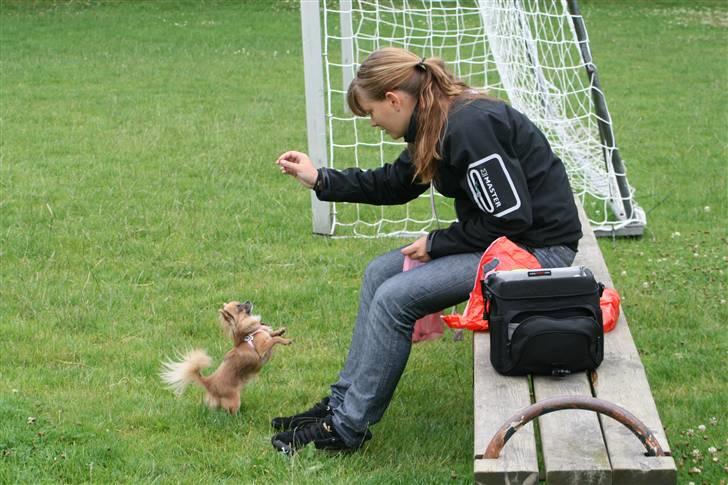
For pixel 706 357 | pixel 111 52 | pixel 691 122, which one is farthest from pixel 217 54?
pixel 706 357

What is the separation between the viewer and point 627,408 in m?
3.49

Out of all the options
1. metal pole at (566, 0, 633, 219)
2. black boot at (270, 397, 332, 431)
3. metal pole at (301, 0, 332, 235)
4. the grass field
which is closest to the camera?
the grass field

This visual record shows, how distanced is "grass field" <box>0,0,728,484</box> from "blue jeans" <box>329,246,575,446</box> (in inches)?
8.4

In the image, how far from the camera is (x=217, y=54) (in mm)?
16109

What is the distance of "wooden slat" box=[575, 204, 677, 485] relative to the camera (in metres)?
3.07

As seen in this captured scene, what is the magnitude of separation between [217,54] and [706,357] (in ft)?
39.1

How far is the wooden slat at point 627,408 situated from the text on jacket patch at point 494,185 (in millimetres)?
→ 655

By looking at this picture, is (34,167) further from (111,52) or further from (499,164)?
(111,52)

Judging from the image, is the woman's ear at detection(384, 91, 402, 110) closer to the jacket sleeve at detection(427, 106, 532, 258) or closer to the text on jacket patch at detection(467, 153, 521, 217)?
the jacket sleeve at detection(427, 106, 532, 258)

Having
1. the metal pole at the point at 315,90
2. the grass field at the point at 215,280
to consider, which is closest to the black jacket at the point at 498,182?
the grass field at the point at 215,280

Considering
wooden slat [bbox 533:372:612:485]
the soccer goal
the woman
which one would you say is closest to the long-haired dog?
the woman

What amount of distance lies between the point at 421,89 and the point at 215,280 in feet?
8.96

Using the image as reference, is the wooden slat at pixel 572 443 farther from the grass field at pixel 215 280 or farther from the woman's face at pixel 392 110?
the woman's face at pixel 392 110

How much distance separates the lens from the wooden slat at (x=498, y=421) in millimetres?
3105
